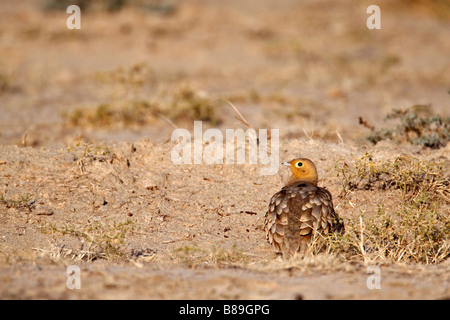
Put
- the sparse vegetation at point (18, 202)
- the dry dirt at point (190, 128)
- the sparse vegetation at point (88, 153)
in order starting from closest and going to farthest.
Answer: the dry dirt at point (190, 128) → the sparse vegetation at point (18, 202) → the sparse vegetation at point (88, 153)

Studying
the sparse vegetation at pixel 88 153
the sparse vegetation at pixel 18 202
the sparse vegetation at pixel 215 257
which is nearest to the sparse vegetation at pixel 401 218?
the sparse vegetation at pixel 215 257

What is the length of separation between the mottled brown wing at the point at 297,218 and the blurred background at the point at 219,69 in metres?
2.40

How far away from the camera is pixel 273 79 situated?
1265cm


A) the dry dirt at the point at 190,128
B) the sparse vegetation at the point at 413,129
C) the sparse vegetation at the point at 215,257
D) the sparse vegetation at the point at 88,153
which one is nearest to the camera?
the dry dirt at the point at 190,128

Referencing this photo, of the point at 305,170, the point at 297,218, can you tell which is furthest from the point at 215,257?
the point at 305,170

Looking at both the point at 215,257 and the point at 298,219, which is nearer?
the point at 215,257

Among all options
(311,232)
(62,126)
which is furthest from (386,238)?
(62,126)

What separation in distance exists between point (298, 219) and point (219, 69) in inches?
362

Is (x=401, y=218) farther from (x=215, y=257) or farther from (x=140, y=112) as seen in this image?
(x=140, y=112)

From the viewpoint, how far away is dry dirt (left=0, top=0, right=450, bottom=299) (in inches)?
149

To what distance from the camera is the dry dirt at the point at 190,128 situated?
12.4ft

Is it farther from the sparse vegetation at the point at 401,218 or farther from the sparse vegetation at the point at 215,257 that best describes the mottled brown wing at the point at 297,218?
the sparse vegetation at the point at 215,257

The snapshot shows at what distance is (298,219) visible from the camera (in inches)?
183
